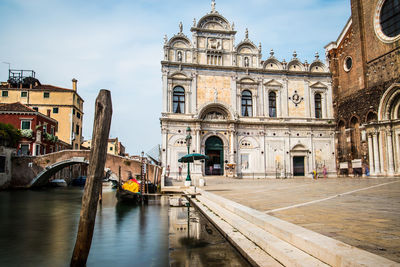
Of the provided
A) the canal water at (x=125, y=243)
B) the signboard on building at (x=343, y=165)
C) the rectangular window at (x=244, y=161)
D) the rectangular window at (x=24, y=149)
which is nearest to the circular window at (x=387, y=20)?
the signboard on building at (x=343, y=165)

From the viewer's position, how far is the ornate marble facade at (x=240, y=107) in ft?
82.6

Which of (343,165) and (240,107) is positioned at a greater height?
(240,107)

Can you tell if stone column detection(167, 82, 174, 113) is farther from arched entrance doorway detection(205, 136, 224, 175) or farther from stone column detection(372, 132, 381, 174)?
stone column detection(372, 132, 381, 174)

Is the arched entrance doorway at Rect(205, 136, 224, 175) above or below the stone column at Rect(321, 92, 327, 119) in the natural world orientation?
below

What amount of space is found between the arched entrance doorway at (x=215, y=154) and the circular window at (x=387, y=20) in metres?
14.5

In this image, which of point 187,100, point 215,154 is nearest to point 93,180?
point 187,100

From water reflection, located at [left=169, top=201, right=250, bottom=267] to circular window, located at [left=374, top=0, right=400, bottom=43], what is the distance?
21040 millimetres

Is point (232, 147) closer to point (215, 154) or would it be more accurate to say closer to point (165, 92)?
point (215, 154)

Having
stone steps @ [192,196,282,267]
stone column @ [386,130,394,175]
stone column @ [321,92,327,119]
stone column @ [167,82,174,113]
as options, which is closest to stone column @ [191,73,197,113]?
stone column @ [167,82,174,113]

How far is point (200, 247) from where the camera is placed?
18.5ft

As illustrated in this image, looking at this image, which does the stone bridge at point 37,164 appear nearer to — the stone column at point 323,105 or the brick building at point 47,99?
the brick building at point 47,99

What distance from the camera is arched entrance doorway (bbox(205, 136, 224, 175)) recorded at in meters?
25.5

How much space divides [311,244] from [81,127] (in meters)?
42.3

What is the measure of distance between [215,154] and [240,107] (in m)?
4.70
